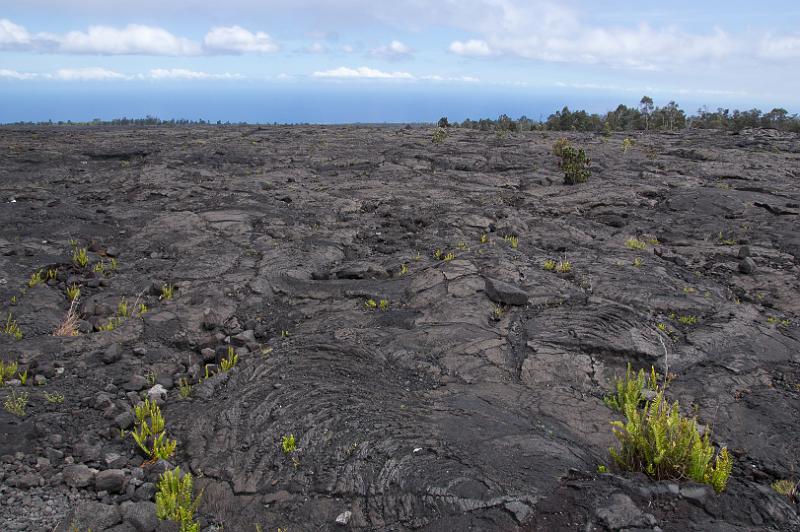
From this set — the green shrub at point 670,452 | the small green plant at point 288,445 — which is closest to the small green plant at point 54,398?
the small green plant at point 288,445

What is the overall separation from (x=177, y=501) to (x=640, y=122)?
2440 inches

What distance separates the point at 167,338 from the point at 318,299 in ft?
9.71

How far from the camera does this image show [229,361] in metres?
8.02

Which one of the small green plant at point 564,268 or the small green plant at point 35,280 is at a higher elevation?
the small green plant at point 564,268

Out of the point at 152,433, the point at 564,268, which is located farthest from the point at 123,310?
the point at 564,268

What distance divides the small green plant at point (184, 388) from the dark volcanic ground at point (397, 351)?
119mm

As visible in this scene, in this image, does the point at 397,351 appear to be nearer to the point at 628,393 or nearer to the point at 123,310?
the point at 628,393

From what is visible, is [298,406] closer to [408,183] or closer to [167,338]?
[167,338]

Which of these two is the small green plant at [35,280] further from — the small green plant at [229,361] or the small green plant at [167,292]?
the small green plant at [229,361]

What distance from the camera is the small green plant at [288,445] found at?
237 inches

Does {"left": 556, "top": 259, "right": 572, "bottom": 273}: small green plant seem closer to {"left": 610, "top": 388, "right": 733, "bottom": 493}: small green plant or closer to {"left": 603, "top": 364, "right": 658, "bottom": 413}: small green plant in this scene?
{"left": 603, "top": 364, "right": 658, "bottom": 413}: small green plant

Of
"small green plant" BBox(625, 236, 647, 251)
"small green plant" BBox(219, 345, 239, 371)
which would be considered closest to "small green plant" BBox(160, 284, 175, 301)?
"small green plant" BBox(219, 345, 239, 371)

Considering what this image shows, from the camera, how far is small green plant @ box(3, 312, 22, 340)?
8.31 m

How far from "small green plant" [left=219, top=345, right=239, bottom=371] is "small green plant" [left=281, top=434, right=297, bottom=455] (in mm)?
2251
